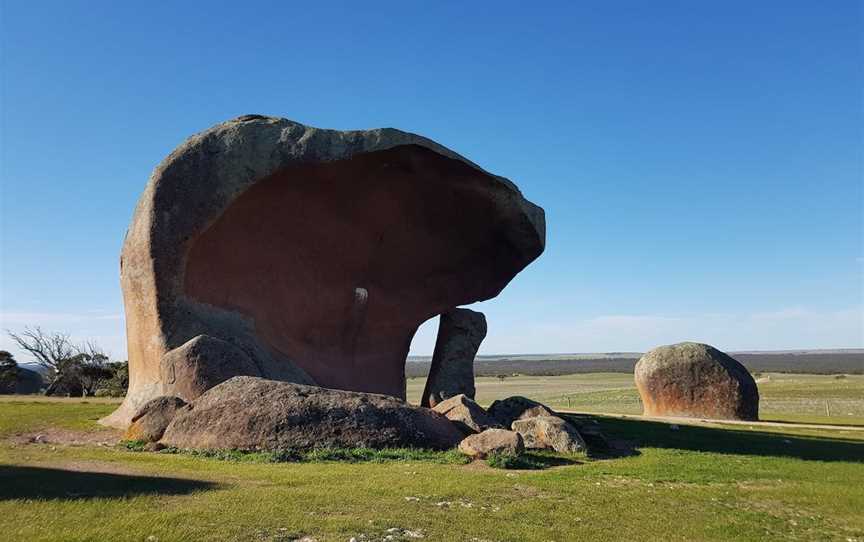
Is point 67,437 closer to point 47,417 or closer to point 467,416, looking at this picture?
point 47,417

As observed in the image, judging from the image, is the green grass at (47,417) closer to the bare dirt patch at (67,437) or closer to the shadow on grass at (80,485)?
the bare dirt patch at (67,437)

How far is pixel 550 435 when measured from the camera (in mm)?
12156

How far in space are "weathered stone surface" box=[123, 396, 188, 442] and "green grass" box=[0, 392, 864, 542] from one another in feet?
2.68

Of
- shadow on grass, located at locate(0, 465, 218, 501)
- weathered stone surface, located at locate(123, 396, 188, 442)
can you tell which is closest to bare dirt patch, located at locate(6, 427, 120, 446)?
weathered stone surface, located at locate(123, 396, 188, 442)

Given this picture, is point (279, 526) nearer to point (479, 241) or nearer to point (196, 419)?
point (196, 419)

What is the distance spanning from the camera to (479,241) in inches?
830

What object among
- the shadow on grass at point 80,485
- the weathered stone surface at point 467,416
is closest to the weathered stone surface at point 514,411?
the weathered stone surface at point 467,416

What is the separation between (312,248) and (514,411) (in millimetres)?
8100

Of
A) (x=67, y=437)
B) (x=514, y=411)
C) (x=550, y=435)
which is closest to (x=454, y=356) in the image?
(x=514, y=411)

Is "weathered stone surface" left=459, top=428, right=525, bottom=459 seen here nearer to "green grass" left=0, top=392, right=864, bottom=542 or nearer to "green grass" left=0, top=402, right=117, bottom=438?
"green grass" left=0, top=392, right=864, bottom=542

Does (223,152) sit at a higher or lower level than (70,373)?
higher

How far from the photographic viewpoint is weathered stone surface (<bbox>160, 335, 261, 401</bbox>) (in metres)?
12.8

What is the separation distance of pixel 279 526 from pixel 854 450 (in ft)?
43.7

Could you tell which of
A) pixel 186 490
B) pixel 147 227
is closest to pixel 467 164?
pixel 147 227
